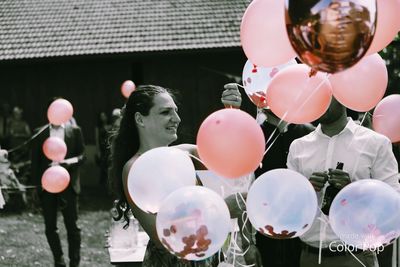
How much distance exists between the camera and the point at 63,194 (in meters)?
5.45

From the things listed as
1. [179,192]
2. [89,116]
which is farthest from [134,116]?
[89,116]

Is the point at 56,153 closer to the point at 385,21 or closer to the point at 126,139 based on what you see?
the point at 126,139

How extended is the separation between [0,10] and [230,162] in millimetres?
13513

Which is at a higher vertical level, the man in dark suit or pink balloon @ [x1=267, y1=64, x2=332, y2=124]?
pink balloon @ [x1=267, y1=64, x2=332, y2=124]

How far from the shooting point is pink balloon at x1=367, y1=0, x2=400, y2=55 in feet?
7.89

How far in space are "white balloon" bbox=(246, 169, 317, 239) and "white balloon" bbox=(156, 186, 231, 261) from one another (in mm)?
223

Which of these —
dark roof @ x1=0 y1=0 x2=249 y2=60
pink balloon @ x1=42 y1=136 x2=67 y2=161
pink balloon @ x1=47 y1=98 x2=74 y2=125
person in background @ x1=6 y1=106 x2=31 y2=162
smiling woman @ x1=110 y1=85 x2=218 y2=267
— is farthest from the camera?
dark roof @ x1=0 y1=0 x2=249 y2=60

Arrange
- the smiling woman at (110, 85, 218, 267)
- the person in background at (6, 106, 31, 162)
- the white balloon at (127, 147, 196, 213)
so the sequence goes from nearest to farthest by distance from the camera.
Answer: the white balloon at (127, 147, 196, 213) → the smiling woman at (110, 85, 218, 267) → the person in background at (6, 106, 31, 162)

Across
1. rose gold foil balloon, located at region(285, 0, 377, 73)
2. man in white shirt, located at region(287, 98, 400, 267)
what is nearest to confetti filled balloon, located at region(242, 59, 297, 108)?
man in white shirt, located at region(287, 98, 400, 267)

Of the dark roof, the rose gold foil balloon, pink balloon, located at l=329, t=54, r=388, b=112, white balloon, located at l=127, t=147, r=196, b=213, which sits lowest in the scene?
the dark roof

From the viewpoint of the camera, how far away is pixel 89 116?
42.7 ft

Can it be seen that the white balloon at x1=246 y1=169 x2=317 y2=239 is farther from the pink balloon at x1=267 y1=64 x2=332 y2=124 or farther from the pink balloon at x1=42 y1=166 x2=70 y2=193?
the pink balloon at x1=42 y1=166 x2=70 y2=193

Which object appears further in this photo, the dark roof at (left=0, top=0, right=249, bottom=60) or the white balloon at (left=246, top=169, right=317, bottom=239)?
the dark roof at (left=0, top=0, right=249, bottom=60)

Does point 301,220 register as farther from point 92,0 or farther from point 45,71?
point 92,0
